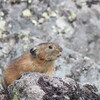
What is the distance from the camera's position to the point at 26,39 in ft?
46.6

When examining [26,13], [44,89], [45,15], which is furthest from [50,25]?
[44,89]

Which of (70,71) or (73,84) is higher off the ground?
(73,84)

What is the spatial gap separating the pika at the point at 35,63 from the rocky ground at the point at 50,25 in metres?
2.60

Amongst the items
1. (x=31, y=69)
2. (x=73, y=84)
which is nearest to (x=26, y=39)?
(x=31, y=69)

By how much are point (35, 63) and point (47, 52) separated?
535 millimetres

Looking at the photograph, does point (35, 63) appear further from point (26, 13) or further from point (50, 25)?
point (26, 13)

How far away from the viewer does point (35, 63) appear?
1082cm

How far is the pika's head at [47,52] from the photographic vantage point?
11.1 m

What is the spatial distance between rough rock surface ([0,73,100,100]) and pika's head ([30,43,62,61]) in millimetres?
2953

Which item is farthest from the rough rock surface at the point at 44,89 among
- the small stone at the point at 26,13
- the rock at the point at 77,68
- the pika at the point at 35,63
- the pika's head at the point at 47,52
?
the small stone at the point at 26,13

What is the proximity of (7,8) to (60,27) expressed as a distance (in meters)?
1.99

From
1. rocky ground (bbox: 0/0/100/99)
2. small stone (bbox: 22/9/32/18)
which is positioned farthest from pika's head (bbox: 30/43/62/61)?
small stone (bbox: 22/9/32/18)

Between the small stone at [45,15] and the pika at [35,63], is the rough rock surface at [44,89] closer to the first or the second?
the pika at [35,63]

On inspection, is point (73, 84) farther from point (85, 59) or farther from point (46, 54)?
point (85, 59)
